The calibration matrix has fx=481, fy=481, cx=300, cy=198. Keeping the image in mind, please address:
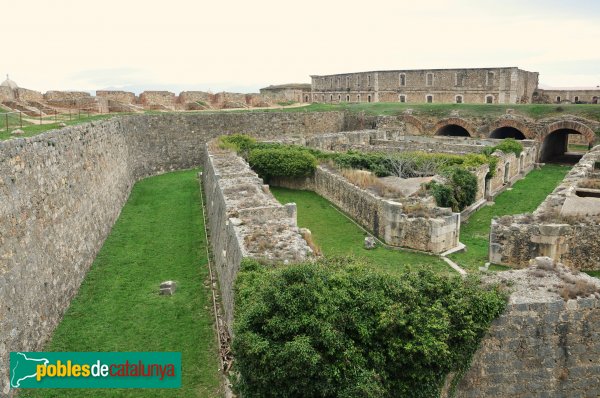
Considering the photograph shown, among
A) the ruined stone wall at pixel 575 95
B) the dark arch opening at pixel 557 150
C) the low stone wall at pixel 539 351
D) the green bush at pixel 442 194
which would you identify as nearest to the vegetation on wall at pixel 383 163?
the green bush at pixel 442 194

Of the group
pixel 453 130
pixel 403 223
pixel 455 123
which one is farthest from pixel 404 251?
pixel 453 130

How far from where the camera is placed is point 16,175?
7637 mm

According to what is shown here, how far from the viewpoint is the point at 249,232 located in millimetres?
8383

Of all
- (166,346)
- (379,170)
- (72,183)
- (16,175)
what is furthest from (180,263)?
(379,170)

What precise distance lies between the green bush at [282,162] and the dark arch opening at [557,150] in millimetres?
15333

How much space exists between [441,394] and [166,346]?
4.46 m

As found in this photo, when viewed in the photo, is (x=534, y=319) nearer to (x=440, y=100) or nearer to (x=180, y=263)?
(x=180, y=263)

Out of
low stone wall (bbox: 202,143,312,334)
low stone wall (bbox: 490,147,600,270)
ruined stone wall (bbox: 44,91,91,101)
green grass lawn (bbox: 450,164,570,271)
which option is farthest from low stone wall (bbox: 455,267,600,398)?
ruined stone wall (bbox: 44,91,91,101)

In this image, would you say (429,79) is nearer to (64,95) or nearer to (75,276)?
(64,95)

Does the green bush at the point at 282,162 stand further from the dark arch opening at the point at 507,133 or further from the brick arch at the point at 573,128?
the dark arch opening at the point at 507,133

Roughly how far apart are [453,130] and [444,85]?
32.4ft

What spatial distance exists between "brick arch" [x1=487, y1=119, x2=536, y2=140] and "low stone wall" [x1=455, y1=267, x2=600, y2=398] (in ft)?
81.5

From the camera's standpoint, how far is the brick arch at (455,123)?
103 feet

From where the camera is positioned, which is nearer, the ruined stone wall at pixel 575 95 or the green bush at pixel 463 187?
the green bush at pixel 463 187
